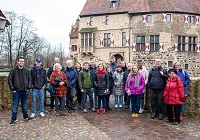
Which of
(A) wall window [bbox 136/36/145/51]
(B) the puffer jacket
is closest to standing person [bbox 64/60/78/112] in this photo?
(B) the puffer jacket

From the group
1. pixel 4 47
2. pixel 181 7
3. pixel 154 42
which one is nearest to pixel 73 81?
pixel 154 42

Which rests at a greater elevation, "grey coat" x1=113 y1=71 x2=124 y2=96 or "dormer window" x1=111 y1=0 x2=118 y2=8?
"dormer window" x1=111 y1=0 x2=118 y2=8

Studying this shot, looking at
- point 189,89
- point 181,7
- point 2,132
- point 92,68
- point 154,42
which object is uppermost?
point 181,7

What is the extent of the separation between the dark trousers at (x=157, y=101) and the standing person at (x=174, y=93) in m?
0.46

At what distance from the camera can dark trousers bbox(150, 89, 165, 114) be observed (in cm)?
928

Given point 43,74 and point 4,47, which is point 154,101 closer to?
point 43,74

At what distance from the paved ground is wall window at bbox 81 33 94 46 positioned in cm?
2469

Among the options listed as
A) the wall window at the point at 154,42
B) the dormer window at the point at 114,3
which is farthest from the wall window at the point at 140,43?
the dormer window at the point at 114,3

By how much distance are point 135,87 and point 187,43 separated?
80.3 ft

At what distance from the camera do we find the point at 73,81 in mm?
10242

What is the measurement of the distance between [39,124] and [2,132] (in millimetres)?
1201

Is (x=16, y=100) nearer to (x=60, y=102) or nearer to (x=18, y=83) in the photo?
(x=18, y=83)

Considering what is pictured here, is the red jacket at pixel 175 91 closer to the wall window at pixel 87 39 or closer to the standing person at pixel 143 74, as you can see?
the standing person at pixel 143 74

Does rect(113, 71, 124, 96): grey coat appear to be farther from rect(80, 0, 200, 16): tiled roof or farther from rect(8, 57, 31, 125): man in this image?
rect(80, 0, 200, 16): tiled roof
